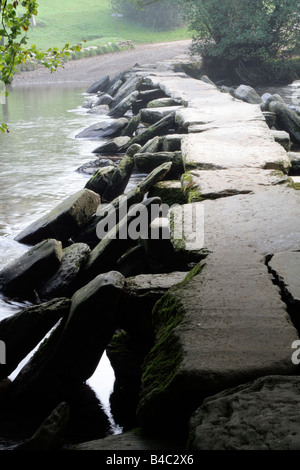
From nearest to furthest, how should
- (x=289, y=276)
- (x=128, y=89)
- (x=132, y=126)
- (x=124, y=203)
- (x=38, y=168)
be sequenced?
(x=289, y=276) → (x=124, y=203) → (x=38, y=168) → (x=132, y=126) → (x=128, y=89)

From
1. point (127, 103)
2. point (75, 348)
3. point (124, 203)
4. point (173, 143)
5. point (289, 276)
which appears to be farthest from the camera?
point (127, 103)

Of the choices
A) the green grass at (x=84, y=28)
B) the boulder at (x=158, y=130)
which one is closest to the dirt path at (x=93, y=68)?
the green grass at (x=84, y=28)

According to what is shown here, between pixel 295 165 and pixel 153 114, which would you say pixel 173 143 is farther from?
pixel 153 114

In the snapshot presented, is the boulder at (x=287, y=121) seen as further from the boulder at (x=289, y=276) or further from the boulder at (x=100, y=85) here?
the boulder at (x=100, y=85)

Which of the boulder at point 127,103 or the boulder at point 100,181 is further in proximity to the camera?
the boulder at point 127,103

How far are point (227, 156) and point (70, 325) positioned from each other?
2.79 m

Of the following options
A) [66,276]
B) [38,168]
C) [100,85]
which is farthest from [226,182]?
[100,85]

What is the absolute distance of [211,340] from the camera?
2383mm

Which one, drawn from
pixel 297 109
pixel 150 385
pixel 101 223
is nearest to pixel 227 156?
pixel 101 223

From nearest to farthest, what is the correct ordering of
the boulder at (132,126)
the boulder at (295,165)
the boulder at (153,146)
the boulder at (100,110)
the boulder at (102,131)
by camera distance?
the boulder at (295,165) < the boulder at (153,146) < the boulder at (132,126) < the boulder at (102,131) < the boulder at (100,110)

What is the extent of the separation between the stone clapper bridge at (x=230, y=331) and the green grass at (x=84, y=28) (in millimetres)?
27862

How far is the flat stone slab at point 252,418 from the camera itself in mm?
1812

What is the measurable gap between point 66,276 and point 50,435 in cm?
236

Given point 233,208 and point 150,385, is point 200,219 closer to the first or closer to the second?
point 233,208
